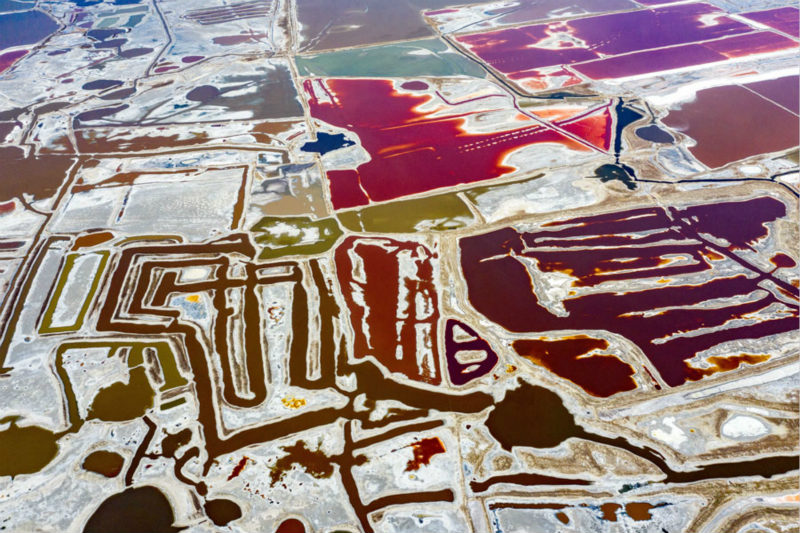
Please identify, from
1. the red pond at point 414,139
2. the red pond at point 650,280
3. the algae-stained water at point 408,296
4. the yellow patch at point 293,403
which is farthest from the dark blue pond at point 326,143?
the yellow patch at point 293,403

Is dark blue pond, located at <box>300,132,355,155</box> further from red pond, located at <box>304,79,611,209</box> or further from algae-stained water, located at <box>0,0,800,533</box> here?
red pond, located at <box>304,79,611,209</box>

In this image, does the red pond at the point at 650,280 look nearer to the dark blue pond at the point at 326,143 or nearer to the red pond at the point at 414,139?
the red pond at the point at 414,139

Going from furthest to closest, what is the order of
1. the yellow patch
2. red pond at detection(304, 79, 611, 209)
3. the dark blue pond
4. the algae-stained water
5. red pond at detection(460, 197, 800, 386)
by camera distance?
the dark blue pond, red pond at detection(304, 79, 611, 209), red pond at detection(460, 197, 800, 386), the yellow patch, the algae-stained water

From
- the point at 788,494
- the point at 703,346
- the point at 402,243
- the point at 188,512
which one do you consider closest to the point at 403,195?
the point at 402,243

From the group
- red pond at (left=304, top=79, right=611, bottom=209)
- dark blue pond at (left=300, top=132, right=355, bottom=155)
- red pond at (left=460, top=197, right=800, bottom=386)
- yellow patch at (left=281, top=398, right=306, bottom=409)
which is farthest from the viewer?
dark blue pond at (left=300, top=132, right=355, bottom=155)

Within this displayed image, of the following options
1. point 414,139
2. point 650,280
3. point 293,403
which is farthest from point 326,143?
point 650,280

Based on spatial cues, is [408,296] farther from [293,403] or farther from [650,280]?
[650,280]

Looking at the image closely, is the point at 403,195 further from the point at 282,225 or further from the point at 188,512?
the point at 188,512

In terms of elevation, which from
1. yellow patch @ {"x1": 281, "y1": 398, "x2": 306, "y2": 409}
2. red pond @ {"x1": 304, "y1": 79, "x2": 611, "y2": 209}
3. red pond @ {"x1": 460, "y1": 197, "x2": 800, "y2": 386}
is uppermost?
red pond @ {"x1": 304, "y1": 79, "x2": 611, "y2": 209}

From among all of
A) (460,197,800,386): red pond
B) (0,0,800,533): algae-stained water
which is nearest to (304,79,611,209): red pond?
(0,0,800,533): algae-stained water
